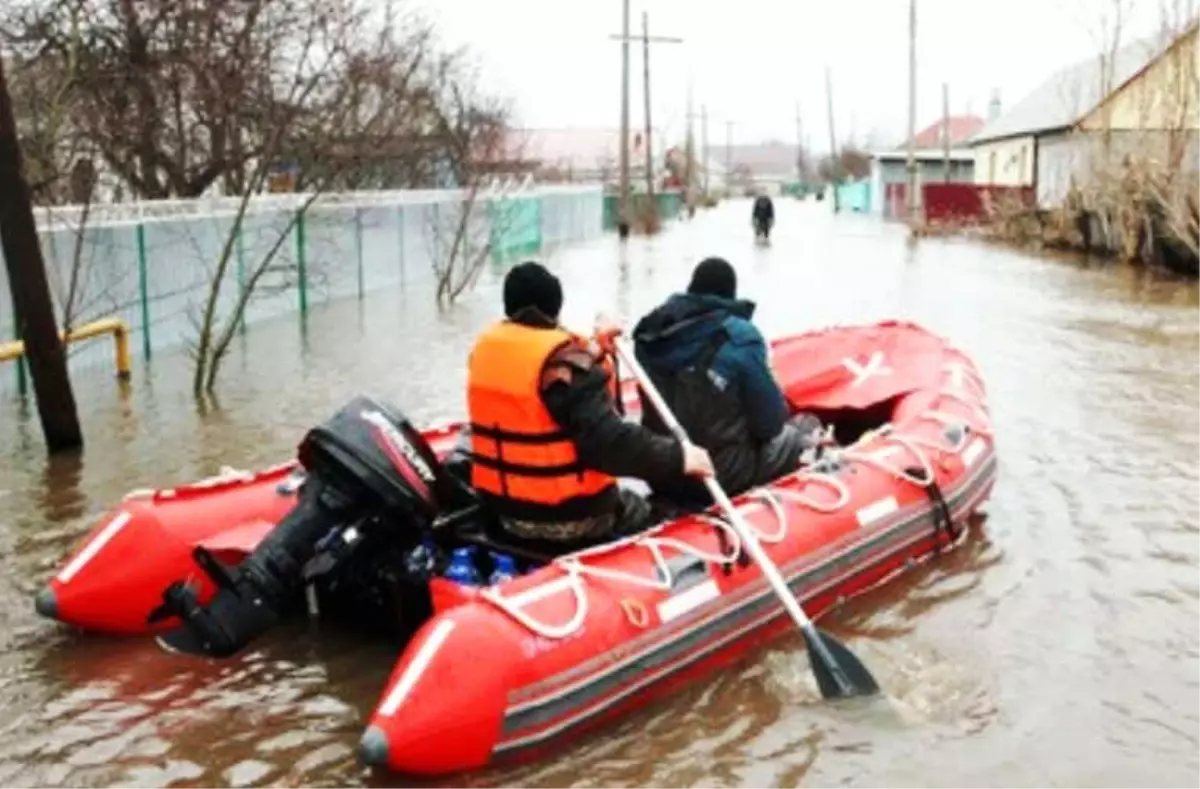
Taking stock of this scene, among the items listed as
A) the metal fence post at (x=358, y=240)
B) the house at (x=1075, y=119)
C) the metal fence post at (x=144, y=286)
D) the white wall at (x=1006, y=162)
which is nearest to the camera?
the metal fence post at (x=144, y=286)

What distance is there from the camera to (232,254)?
45.4ft

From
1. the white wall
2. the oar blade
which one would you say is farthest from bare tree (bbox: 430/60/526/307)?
the white wall

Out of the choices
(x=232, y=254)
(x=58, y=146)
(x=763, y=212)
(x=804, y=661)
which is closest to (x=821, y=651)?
(x=804, y=661)

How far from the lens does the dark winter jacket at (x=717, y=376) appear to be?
5.65 metres

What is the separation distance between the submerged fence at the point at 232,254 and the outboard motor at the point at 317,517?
14.8 feet

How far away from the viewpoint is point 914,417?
7.04 meters

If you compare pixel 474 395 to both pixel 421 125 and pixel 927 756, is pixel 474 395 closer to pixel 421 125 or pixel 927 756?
pixel 927 756

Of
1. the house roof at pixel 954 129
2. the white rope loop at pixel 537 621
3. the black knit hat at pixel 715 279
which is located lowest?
the white rope loop at pixel 537 621

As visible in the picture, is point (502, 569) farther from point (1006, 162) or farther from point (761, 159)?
point (761, 159)

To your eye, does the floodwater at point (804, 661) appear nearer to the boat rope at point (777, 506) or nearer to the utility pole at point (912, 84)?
the boat rope at point (777, 506)

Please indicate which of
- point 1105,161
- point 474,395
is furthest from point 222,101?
point 1105,161

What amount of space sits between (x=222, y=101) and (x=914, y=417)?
29.4 ft

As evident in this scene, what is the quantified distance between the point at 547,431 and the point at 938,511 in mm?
2403

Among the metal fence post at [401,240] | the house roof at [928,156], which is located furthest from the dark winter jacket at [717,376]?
the house roof at [928,156]
